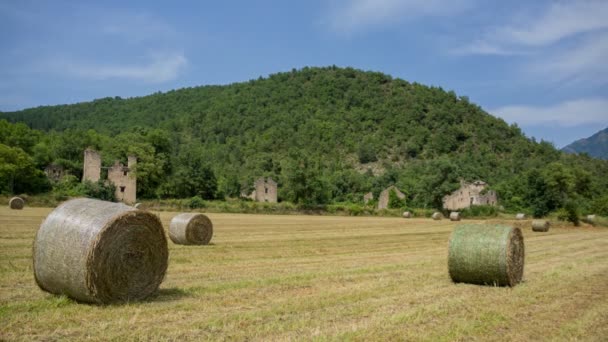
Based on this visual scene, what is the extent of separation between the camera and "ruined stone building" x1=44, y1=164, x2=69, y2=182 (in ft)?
225

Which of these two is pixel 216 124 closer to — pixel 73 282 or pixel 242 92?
pixel 242 92

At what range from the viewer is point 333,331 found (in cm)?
677

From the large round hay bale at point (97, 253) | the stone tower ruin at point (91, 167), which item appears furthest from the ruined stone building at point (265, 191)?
the large round hay bale at point (97, 253)

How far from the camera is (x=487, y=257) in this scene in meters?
11.2

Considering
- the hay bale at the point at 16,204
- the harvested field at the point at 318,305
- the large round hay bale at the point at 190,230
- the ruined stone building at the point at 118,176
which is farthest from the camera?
the ruined stone building at the point at 118,176

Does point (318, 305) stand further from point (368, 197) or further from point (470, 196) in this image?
point (368, 197)

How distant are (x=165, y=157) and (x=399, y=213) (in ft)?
124

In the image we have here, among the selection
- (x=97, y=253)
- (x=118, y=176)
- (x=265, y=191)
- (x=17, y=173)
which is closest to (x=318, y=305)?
(x=97, y=253)

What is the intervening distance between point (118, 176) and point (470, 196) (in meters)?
52.2

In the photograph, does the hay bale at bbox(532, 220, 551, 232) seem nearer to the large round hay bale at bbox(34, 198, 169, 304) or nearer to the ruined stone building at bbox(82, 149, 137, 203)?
the large round hay bale at bbox(34, 198, 169, 304)

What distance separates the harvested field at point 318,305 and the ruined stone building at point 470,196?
221 feet

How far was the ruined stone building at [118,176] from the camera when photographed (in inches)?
2377

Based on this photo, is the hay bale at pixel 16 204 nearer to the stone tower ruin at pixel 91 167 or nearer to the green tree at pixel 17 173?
the green tree at pixel 17 173

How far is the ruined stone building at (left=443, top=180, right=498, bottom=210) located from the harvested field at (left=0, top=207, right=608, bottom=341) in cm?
6742
